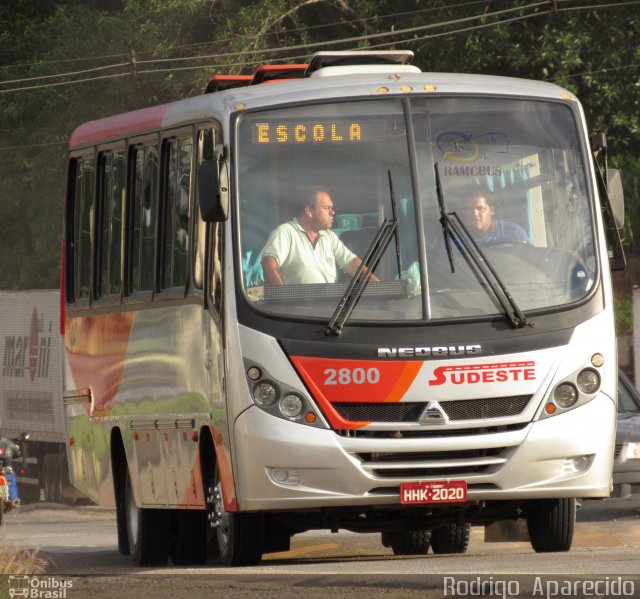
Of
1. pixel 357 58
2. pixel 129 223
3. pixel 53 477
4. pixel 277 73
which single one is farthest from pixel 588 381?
pixel 53 477

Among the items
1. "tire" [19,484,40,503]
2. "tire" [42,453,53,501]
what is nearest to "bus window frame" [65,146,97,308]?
"tire" [42,453,53,501]

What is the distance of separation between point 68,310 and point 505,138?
538cm

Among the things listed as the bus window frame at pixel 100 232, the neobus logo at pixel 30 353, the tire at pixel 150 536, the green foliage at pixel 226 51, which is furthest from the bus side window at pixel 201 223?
the green foliage at pixel 226 51

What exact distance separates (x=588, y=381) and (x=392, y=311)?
3.96ft

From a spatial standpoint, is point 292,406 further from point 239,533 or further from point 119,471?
point 119,471

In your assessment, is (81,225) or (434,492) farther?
(81,225)

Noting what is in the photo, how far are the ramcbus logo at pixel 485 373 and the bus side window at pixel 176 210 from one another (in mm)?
2251

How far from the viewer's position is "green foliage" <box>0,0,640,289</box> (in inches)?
1275

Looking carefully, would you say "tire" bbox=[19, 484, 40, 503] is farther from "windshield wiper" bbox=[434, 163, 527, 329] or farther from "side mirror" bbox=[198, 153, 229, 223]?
"windshield wiper" bbox=[434, 163, 527, 329]

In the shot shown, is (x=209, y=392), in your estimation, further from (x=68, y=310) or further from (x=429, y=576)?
(x=68, y=310)

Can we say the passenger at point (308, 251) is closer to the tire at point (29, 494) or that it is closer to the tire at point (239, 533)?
the tire at point (239, 533)

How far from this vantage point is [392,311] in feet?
36.5

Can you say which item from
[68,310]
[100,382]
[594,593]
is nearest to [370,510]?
[594,593]

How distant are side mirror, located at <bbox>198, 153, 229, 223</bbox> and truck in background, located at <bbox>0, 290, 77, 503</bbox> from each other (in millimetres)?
19057
